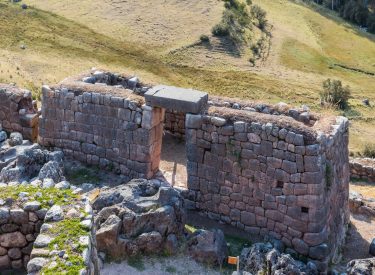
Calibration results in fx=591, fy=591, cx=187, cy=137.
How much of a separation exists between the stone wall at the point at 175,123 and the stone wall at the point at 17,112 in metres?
4.36

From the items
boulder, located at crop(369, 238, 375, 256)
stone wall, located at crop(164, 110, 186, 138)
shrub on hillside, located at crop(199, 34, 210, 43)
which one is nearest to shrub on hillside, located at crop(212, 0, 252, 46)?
shrub on hillside, located at crop(199, 34, 210, 43)

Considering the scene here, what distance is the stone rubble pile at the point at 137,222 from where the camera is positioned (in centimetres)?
1302

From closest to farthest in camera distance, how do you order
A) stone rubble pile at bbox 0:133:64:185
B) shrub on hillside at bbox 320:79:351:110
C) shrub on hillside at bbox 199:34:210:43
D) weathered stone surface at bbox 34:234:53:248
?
weathered stone surface at bbox 34:234:53:248 → stone rubble pile at bbox 0:133:64:185 → shrub on hillside at bbox 320:79:351:110 → shrub on hillside at bbox 199:34:210:43

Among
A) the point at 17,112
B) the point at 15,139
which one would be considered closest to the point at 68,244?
the point at 15,139

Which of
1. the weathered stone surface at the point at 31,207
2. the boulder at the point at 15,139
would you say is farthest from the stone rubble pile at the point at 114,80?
the weathered stone surface at the point at 31,207

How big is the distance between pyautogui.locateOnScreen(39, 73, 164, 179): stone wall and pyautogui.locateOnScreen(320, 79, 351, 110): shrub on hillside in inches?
980

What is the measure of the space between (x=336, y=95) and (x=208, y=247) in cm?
2877

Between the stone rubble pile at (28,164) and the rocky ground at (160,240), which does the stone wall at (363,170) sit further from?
the stone rubble pile at (28,164)

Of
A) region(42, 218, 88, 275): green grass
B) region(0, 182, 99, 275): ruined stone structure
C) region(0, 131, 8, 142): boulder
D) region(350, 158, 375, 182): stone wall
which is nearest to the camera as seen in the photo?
region(42, 218, 88, 275): green grass

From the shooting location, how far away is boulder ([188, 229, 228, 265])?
13320 mm

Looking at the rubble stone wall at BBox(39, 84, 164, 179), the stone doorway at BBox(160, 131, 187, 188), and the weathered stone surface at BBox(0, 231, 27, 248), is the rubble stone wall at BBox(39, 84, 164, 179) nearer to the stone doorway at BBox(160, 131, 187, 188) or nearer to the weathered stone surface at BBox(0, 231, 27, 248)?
the stone doorway at BBox(160, 131, 187, 188)

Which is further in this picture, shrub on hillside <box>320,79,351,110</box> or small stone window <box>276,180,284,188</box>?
shrub on hillside <box>320,79,351,110</box>

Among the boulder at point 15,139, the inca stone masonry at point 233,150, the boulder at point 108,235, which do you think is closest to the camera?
the boulder at point 108,235

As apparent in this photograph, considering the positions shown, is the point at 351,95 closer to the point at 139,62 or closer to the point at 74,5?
the point at 139,62
